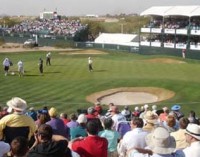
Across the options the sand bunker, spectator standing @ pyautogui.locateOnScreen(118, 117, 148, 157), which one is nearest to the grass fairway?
the sand bunker

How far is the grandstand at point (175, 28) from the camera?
63719 millimetres

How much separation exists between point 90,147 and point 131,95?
81.5 feet

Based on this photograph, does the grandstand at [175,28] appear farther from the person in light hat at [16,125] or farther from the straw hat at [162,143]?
the straw hat at [162,143]

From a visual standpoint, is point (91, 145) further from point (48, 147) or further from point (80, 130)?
point (80, 130)

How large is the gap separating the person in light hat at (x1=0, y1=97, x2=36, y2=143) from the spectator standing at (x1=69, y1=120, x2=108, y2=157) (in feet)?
4.68

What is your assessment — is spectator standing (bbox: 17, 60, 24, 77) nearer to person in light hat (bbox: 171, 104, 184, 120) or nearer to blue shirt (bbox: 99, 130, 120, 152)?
person in light hat (bbox: 171, 104, 184, 120)

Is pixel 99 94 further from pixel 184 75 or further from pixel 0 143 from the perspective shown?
pixel 0 143

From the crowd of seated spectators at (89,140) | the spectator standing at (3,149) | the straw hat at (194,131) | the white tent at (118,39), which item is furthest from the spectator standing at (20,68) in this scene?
the white tent at (118,39)

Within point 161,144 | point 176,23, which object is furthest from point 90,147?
point 176,23

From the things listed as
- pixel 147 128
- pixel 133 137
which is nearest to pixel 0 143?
pixel 133 137

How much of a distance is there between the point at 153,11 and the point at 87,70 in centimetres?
3578

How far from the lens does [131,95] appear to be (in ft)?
107

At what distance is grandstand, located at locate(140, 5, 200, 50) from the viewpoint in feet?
209

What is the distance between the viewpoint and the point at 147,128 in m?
9.46
